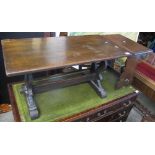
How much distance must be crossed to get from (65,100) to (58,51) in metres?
0.42

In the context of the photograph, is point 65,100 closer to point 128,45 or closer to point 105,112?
point 105,112

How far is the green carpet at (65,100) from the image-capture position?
1313 millimetres

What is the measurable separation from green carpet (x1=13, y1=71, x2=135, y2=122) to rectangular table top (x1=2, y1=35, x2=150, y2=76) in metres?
0.40

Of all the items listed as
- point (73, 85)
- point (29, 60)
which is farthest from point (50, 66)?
point (73, 85)

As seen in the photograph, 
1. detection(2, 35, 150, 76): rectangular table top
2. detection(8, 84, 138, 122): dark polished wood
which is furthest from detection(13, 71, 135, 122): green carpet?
detection(2, 35, 150, 76): rectangular table top

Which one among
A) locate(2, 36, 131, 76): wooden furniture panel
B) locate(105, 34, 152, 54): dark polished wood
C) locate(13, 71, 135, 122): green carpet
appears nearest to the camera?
locate(2, 36, 131, 76): wooden furniture panel

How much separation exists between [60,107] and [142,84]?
3.95ft

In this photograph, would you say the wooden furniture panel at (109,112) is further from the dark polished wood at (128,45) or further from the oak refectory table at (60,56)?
the dark polished wood at (128,45)

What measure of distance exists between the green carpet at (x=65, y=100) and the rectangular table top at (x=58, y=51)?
40 cm

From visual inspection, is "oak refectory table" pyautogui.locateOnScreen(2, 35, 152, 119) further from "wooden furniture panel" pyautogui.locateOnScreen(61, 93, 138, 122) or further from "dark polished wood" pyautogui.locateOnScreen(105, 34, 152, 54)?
"wooden furniture panel" pyautogui.locateOnScreen(61, 93, 138, 122)

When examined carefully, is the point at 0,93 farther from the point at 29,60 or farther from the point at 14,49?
the point at 29,60

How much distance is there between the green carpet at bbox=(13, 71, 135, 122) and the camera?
1.31 meters

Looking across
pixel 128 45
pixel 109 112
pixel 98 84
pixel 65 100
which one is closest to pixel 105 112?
pixel 109 112

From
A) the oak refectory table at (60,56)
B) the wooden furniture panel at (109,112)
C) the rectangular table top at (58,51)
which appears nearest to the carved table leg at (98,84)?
the oak refectory table at (60,56)
